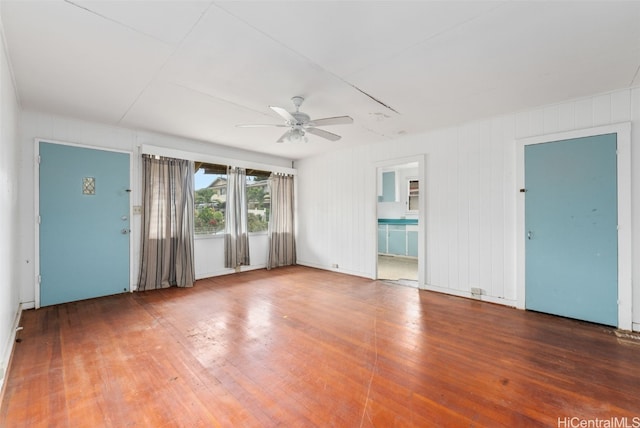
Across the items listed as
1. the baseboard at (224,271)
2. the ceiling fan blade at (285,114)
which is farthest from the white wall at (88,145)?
the ceiling fan blade at (285,114)

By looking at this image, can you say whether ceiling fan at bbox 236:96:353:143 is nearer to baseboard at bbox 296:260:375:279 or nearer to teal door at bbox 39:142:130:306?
teal door at bbox 39:142:130:306

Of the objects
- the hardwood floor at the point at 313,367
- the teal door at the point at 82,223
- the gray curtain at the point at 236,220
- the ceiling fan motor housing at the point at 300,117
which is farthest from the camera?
the gray curtain at the point at 236,220

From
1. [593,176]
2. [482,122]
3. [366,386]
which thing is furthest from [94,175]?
[593,176]

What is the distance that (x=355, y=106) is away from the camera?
3.39 m

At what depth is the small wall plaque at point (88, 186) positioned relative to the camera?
3930mm

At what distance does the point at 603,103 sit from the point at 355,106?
277 centimetres

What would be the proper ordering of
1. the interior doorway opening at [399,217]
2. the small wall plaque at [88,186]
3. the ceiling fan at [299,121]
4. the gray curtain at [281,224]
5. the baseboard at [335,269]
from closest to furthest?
the ceiling fan at [299,121]
the small wall plaque at [88,186]
the baseboard at [335,269]
the gray curtain at [281,224]
the interior doorway opening at [399,217]

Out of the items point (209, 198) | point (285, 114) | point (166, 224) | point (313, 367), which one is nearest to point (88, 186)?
point (166, 224)

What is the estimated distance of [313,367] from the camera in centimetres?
224

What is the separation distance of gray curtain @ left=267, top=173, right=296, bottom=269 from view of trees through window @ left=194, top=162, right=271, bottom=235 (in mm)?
313

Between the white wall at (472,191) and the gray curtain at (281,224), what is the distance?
159cm

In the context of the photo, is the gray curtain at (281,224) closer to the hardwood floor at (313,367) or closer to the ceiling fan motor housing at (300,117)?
the hardwood floor at (313,367)

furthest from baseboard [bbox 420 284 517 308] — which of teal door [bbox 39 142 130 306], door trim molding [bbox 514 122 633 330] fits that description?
teal door [bbox 39 142 130 306]

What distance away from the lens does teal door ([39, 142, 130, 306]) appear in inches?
144
